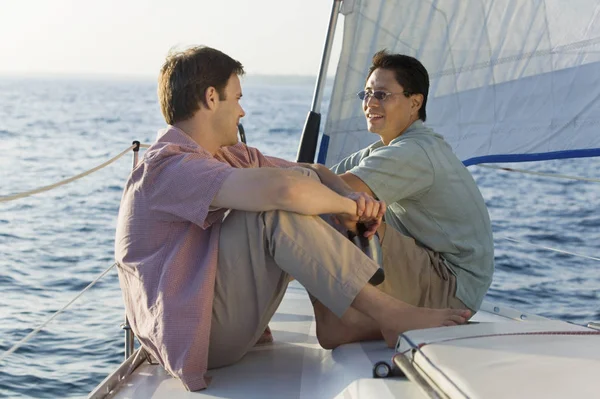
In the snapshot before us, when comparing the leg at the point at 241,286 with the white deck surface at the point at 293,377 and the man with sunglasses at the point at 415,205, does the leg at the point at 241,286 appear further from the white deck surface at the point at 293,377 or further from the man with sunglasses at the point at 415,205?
the man with sunglasses at the point at 415,205

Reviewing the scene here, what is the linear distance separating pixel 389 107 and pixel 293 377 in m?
0.79

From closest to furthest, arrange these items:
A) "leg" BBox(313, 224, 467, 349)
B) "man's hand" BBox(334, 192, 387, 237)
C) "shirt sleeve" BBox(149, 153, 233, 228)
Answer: "shirt sleeve" BBox(149, 153, 233, 228) < "man's hand" BBox(334, 192, 387, 237) < "leg" BBox(313, 224, 467, 349)

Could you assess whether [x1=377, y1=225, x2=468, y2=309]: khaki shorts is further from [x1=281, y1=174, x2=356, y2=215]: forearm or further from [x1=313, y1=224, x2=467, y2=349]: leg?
[x1=281, y1=174, x2=356, y2=215]: forearm

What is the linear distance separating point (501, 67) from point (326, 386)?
1.33 m

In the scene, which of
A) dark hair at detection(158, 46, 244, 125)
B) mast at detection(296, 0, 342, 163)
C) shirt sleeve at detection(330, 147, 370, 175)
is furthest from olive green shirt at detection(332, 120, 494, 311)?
mast at detection(296, 0, 342, 163)

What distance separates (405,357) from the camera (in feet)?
6.04

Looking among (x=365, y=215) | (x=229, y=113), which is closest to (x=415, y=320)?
(x=365, y=215)

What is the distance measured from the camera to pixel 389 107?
2547 mm

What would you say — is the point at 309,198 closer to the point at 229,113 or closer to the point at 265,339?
the point at 229,113

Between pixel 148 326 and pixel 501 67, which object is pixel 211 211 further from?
pixel 501 67

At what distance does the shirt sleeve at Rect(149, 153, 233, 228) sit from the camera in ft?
6.47

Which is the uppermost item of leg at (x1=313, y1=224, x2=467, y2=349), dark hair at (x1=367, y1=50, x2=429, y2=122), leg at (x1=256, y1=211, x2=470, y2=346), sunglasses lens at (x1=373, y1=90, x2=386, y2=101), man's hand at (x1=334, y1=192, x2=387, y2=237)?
dark hair at (x1=367, y1=50, x2=429, y2=122)

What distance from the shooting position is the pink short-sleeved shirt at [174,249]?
1.99 meters

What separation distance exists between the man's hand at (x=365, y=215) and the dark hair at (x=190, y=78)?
1.22 feet
